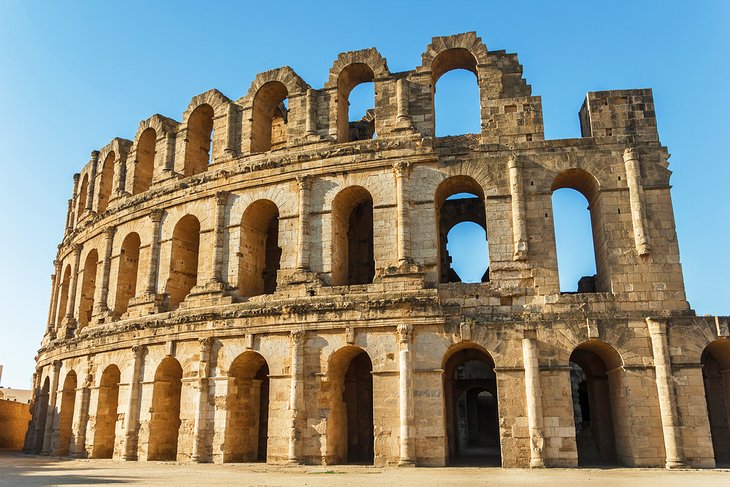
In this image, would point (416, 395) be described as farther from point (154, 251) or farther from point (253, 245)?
point (154, 251)

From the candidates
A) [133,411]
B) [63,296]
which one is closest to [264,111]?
[133,411]

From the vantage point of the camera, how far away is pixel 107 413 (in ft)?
68.5

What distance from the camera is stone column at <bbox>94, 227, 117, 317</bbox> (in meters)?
22.1

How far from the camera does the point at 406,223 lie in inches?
659

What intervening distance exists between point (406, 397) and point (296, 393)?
3.02 m

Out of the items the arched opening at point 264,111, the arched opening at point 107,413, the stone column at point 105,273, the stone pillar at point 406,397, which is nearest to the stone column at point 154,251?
the stone column at point 105,273

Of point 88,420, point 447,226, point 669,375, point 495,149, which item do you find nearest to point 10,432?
point 88,420

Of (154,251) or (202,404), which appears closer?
(202,404)

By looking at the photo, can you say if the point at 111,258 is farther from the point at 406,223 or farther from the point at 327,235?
the point at 406,223

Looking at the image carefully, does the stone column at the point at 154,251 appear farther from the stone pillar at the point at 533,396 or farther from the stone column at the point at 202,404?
the stone pillar at the point at 533,396

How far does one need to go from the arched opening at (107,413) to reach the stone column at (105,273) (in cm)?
249

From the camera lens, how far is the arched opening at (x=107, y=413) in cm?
2044

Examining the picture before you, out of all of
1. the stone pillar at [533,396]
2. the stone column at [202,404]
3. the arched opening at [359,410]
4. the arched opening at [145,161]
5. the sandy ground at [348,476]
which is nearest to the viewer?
the sandy ground at [348,476]

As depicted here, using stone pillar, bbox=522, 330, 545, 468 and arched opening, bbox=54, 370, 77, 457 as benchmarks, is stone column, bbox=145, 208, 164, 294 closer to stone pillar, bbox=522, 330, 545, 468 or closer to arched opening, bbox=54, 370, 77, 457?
arched opening, bbox=54, 370, 77, 457
